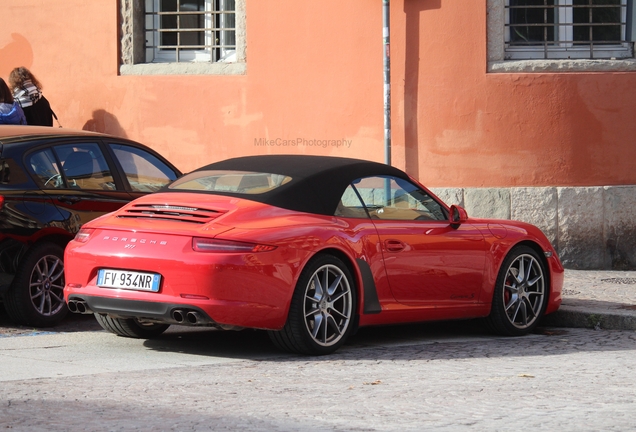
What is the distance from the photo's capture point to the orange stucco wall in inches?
512

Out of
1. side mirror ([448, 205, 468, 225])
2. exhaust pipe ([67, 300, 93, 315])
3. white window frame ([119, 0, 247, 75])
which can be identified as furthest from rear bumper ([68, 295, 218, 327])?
white window frame ([119, 0, 247, 75])

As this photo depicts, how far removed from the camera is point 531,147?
13.0 metres

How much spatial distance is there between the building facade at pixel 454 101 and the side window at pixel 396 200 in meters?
4.45

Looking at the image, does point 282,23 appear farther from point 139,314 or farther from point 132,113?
point 139,314

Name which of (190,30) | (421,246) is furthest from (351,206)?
(190,30)

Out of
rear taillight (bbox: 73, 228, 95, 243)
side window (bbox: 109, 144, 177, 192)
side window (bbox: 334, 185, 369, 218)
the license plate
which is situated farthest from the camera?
side window (bbox: 109, 144, 177, 192)

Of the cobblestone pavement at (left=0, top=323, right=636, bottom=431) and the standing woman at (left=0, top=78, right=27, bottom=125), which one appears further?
the standing woman at (left=0, top=78, right=27, bottom=125)

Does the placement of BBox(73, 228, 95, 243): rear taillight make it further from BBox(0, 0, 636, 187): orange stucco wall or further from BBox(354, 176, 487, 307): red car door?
BBox(0, 0, 636, 187): orange stucco wall

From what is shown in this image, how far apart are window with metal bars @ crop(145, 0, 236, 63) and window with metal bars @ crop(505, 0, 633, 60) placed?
359 cm

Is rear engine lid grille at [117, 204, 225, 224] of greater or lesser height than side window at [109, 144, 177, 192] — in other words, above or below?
below

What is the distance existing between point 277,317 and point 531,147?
21.0 ft

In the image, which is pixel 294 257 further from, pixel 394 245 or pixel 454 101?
pixel 454 101

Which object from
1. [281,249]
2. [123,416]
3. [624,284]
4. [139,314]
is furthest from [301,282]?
[624,284]

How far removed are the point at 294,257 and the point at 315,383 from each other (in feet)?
3.45
